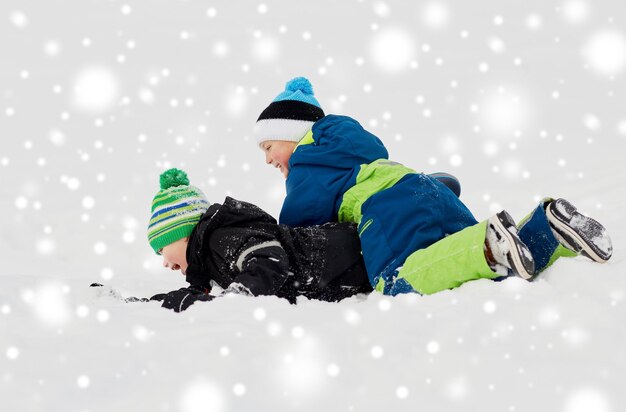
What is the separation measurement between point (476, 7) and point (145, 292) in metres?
5.68

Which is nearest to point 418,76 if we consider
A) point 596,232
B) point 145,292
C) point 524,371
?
point 145,292

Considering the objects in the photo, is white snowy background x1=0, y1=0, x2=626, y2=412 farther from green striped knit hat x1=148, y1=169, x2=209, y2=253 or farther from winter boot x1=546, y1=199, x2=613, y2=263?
green striped knit hat x1=148, y1=169, x2=209, y2=253

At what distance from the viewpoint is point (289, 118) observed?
3.65m

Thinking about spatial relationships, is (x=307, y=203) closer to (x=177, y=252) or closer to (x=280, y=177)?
(x=177, y=252)

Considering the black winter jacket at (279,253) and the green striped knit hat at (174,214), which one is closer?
the black winter jacket at (279,253)

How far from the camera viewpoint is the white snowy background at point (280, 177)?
5.33 feet

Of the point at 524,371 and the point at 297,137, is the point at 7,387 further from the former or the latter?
the point at 297,137

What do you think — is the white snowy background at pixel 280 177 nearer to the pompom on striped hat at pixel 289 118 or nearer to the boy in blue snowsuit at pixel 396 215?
the boy in blue snowsuit at pixel 396 215

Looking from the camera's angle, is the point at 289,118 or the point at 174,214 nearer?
the point at 174,214

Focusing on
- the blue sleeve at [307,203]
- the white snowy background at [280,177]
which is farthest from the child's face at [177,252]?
the blue sleeve at [307,203]

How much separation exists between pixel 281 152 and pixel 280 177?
7.75 ft

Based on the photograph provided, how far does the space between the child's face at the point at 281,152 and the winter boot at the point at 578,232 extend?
1.58 metres

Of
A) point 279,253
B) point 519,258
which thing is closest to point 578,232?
point 519,258

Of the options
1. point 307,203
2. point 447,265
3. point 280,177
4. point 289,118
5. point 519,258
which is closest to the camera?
point 519,258
